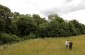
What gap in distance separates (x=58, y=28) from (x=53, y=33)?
226cm

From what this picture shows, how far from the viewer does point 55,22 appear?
195 feet

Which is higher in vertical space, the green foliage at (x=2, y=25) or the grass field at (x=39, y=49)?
the green foliage at (x=2, y=25)

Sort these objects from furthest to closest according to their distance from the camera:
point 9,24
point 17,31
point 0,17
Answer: point 17,31, point 9,24, point 0,17

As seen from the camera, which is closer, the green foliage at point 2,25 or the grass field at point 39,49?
the grass field at point 39,49

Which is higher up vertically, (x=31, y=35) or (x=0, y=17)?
(x=0, y=17)

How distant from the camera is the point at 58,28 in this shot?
5725 cm

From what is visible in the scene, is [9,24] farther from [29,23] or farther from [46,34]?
[46,34]

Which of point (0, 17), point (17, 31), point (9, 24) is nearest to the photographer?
point (0, 17)

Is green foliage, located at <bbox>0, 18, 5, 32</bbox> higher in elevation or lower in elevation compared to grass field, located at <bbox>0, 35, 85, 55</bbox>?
higher

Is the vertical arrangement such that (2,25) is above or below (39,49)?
→ above

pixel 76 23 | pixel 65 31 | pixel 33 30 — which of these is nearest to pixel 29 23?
pixel 33 30

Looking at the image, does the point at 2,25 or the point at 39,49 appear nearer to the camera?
the point at 39,49

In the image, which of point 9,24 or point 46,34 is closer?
point 9,24

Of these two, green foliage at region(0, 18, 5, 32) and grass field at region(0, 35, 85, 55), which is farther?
green foliage at region(0, 18, 5, 32)
